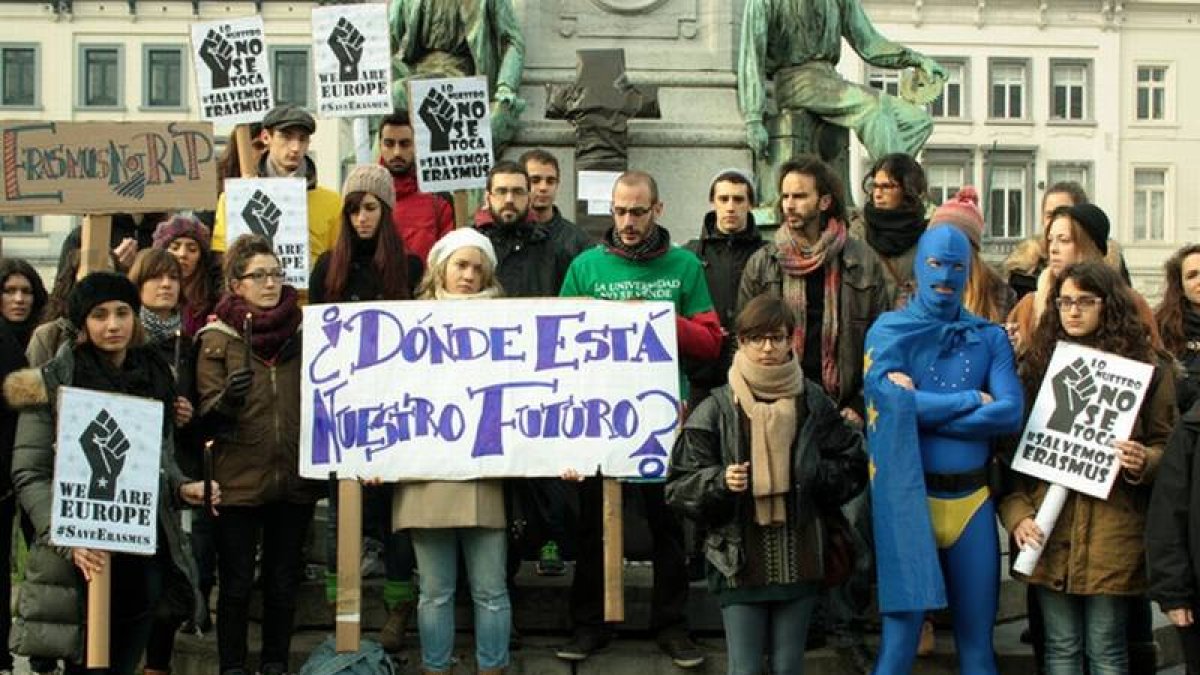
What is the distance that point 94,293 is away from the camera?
7164 millimetres

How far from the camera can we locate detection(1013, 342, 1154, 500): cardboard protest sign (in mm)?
7109

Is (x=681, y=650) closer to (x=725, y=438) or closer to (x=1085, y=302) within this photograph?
→ (x=725, y=438)

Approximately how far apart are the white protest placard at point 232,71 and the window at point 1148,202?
50.6 metres

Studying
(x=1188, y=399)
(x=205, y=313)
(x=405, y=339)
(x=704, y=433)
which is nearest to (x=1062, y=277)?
(x=1188, y=399)

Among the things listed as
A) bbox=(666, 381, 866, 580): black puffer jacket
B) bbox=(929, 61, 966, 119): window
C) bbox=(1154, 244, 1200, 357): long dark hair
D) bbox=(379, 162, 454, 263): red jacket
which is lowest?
bbox=(666, 381, 866, 580): black puffer jacket

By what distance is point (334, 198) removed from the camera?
9656 mm

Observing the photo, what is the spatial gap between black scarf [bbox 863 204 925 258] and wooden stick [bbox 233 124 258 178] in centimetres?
312

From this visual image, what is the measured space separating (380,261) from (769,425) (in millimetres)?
2087

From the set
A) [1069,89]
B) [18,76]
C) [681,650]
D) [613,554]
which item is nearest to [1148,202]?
[1069,89]

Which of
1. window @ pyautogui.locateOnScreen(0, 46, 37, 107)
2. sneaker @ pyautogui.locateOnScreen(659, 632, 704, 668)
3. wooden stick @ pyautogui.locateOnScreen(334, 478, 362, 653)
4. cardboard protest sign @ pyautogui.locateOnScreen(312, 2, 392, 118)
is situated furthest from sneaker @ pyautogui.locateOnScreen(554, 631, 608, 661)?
window @ pyautogui.locateOnScreen(0, 46, 37, 107)

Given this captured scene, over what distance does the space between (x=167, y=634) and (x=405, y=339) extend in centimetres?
156

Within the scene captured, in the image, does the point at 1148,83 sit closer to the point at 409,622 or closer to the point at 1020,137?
the point at 1020,137

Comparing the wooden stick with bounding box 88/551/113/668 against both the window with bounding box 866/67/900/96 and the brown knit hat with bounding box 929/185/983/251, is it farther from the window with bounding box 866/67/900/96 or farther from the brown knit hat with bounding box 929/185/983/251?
the window with bounding box 866/67/900/96

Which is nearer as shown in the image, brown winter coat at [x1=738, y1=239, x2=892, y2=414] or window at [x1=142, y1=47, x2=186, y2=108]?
brown winter coat at [x1=738, y1=239, x2=892, y2=414]
